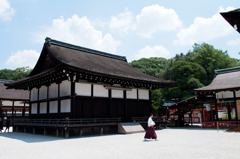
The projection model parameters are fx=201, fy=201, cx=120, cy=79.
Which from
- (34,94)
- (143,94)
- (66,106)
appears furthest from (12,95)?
(143,94)

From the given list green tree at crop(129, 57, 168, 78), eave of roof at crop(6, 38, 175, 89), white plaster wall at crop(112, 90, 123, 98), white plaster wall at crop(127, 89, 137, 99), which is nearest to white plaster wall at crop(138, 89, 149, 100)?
white plaster wall at crop(127, 89, 137, 99)

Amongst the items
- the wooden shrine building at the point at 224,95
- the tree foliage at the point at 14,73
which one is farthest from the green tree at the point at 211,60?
the tree foliage at the point at 14,73

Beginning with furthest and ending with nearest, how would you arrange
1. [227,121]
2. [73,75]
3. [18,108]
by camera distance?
[18,108] → [227,121] → [73,75]

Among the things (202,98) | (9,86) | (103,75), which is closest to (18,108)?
(9,86)

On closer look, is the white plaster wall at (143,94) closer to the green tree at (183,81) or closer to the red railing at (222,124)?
the red railing at (222,124)

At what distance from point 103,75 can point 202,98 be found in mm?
12354

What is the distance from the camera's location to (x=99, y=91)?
53.2ft

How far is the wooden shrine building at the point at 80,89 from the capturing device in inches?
567

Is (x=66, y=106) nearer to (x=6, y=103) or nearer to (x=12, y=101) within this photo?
(x=12, y=101)

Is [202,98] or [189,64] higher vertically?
[189,64]

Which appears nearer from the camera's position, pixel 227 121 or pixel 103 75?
pixel 103 75

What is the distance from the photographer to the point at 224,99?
1966 centimetres

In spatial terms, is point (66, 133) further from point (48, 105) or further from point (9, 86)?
point (9, 86)

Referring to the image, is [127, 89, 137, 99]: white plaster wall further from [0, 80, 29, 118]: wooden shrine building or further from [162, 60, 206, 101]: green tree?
[0, 80, 29, 118]: wooden shrine building
